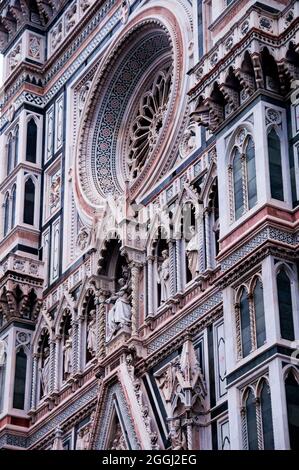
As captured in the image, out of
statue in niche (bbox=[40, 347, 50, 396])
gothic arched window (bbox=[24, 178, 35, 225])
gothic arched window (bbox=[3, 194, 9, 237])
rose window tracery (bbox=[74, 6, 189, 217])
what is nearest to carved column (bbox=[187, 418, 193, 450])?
statue in niche (bbox=[40, 347, 50, 396])

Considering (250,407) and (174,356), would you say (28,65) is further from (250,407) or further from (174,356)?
(250,407)

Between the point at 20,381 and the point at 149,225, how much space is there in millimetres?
3738

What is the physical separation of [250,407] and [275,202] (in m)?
2.35

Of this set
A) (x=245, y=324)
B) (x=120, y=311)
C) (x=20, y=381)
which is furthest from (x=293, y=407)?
(x=20, y=381)

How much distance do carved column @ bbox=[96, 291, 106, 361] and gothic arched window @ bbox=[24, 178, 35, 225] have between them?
3.47 metres

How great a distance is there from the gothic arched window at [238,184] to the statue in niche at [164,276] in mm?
2223

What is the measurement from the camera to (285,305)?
Result: 14.8 metres

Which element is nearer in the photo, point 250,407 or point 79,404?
point 250,407

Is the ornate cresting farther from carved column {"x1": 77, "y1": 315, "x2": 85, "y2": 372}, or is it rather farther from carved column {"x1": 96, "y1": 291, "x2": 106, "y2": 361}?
carved column {"x1": 77, "y1": 315, "x2": 85, "y2": 372}

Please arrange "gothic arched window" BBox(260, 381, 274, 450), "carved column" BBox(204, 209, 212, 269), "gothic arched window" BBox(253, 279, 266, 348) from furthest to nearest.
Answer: "carved column" BBox(204, 209, 212, 269) < "gothic arched window" BBox(253, 279, 266, 348) < "gothic arched window" BBox(260, 381, 274, 450)

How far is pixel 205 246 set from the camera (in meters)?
17.2

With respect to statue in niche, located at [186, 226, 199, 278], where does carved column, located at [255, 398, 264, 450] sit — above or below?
below

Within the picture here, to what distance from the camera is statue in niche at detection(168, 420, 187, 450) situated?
1584 centimetres
